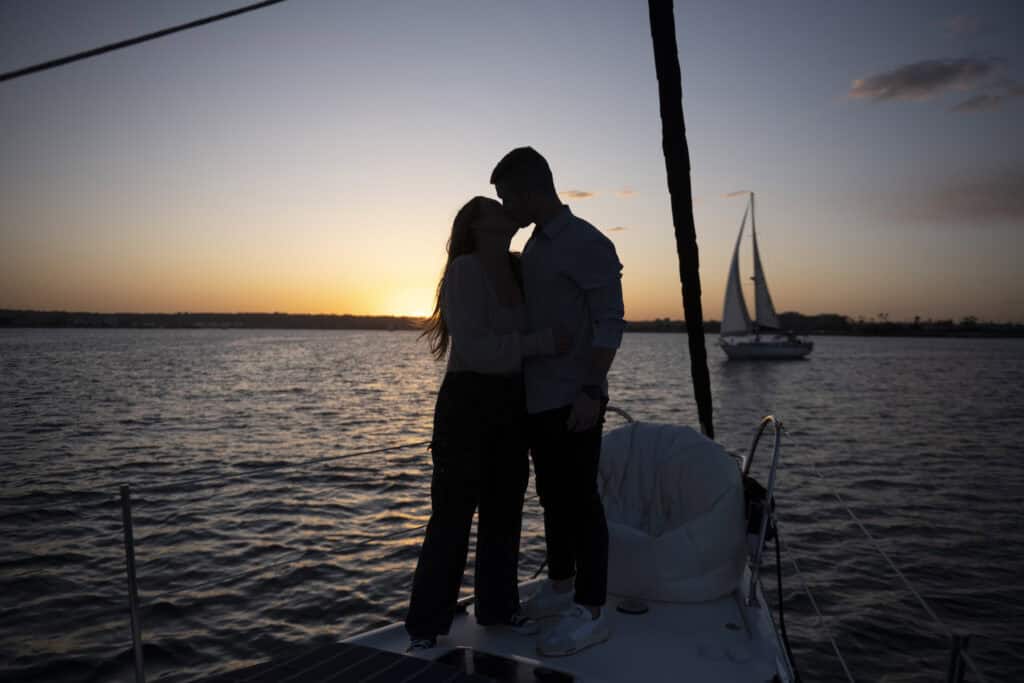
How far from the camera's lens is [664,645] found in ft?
8.63

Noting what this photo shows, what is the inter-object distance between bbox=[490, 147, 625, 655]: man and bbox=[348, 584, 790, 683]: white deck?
12 centimetres

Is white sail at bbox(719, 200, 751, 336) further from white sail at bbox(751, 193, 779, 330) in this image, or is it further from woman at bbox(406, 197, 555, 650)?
woman at bbox(406, 197, 555, 650)

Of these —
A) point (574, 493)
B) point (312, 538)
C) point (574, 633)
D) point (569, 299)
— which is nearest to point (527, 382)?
point (569, 299)

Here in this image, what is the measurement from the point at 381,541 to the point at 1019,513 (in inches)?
384

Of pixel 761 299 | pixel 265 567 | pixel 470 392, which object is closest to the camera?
pixel 470 392

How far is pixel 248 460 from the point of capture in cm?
1212

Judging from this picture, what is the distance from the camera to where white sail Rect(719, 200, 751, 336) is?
47562 millimetres

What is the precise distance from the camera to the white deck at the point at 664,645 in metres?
2.38

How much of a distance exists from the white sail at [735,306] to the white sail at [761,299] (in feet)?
2.84

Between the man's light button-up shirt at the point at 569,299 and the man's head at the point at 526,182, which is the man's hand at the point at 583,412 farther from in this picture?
the man's head at the point at 526,182

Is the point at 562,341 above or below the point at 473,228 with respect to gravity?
below

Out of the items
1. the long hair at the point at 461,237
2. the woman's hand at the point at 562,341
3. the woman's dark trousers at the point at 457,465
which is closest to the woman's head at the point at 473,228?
the long hair at the point at 461,237

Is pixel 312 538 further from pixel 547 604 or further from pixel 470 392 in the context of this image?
pixel 470 392

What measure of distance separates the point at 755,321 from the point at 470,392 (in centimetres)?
5181
